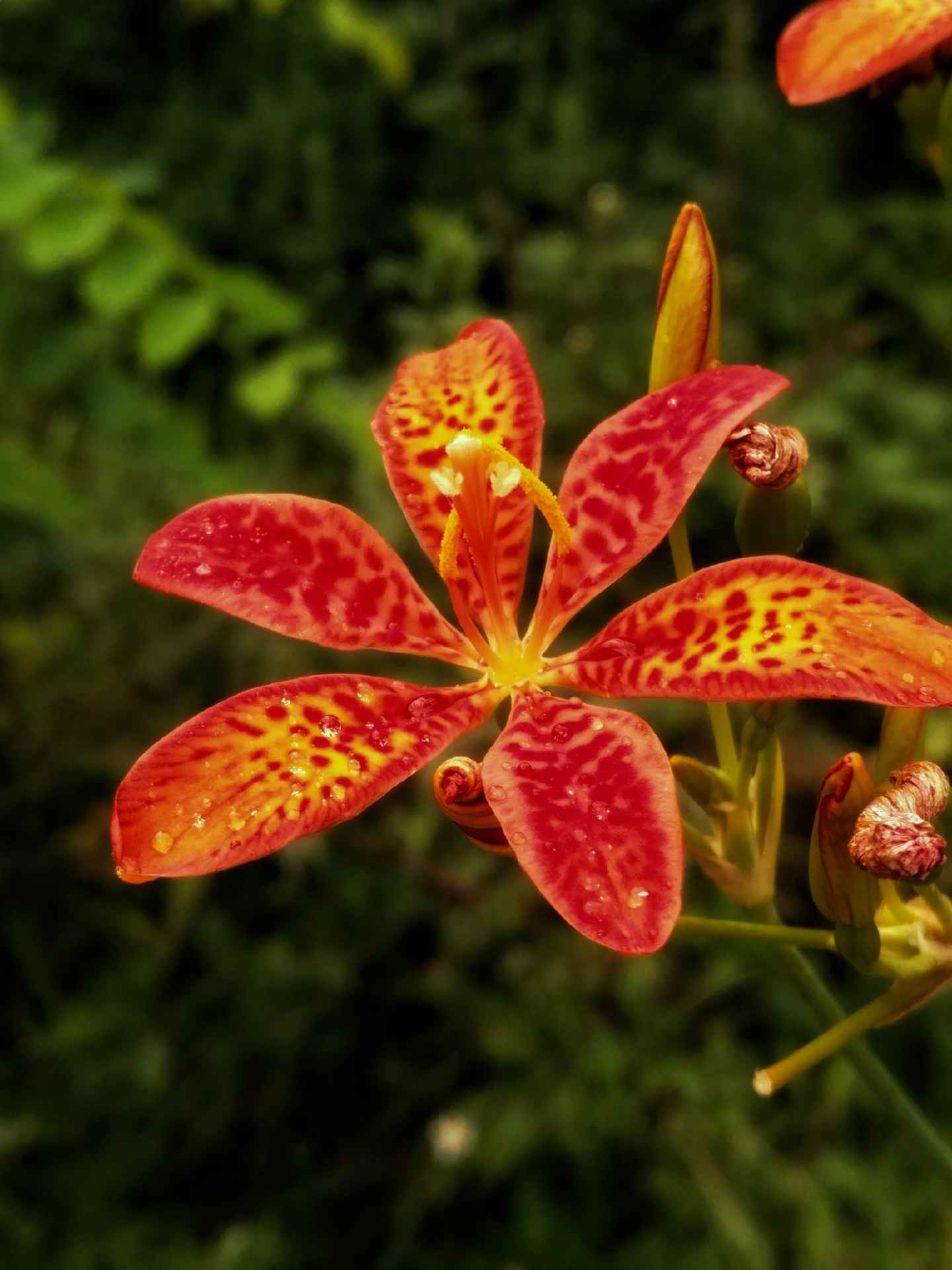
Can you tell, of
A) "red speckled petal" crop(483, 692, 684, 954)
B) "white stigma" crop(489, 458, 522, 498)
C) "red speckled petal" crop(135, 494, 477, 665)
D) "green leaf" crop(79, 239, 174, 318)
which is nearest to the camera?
"red speckled petal" crop(483, 692, 684, 954)

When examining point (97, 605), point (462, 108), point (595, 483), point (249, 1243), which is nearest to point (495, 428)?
point (595, 483)

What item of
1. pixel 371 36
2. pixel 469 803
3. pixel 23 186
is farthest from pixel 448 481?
pixel 371 36

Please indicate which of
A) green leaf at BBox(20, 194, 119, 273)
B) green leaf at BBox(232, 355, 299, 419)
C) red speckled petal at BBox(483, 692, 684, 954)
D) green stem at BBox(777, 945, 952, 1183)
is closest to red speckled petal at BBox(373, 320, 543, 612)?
red speckled petal at BBox(483, 692, 684, 954)

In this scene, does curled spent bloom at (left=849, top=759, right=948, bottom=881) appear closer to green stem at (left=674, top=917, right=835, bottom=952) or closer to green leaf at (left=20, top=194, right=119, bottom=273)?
green stem at (left=674, top=917, right=835, bottom=952)

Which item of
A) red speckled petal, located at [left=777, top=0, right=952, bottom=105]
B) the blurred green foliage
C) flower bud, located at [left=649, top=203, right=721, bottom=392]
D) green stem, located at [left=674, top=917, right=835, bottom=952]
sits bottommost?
the blurred green foliage

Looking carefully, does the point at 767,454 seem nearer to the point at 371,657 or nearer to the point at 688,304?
the point at 688,304

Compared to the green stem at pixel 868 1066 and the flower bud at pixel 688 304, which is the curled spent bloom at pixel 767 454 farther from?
the green stem at pixel 868 1066
